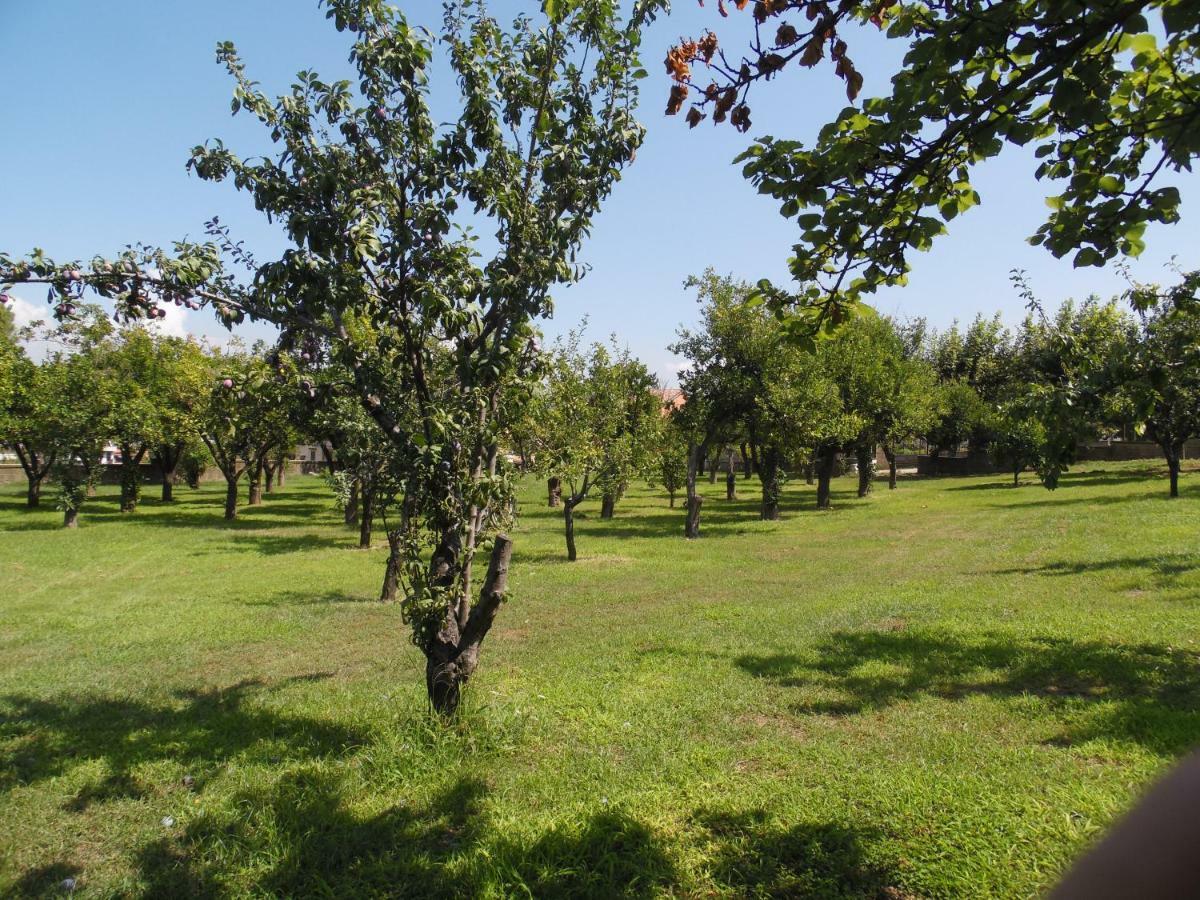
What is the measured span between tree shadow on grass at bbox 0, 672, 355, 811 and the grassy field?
0.04 m

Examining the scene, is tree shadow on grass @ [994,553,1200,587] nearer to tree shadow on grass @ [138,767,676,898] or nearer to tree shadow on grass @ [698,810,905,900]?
tree shadow on grass @ [698,810,905,900]

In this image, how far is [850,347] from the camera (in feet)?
97.9

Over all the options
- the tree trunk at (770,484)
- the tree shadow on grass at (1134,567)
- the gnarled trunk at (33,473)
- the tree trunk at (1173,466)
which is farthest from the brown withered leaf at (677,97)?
the gnarled trunk at (33,473)

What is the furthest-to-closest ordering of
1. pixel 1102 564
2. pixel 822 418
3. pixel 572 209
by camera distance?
pixel 822 418
pixel 1102 564
pixel 572 209

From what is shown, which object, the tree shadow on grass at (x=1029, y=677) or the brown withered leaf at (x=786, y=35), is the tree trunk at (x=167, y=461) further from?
the brown withered leaf at (x=786, y=35)

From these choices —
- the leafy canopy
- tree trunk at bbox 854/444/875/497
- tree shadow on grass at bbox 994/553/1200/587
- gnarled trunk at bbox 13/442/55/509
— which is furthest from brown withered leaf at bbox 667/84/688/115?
gnarled trunk at bbox 13/442/55/509

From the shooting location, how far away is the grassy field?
12.5 ft

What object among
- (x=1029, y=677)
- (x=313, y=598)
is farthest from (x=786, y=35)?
(x=313, y=598)

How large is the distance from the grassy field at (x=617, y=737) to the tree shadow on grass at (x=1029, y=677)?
4 centimetres


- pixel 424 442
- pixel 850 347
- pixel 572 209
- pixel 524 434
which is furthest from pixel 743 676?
pixel 850 347

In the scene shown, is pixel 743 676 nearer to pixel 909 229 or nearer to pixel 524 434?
pixel 909 229

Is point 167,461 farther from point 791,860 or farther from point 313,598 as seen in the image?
point 791,860

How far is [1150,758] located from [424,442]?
16.8 ft

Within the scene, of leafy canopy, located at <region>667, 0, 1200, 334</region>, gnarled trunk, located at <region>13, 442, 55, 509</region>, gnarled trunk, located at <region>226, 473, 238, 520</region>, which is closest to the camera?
leafy canopy, located at <region>667, 0, 1200, 334</region>
